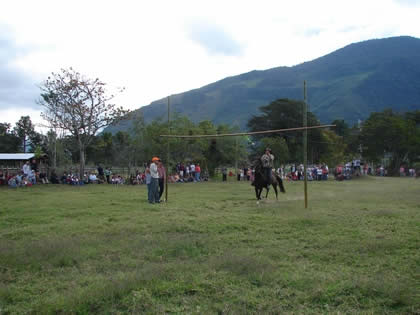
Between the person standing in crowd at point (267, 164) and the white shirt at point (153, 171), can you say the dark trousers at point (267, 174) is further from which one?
the white shirt at point (153, 171)

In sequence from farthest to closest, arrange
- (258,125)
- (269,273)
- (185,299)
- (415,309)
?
(258,125), (269,273), (185,299), (415,309)

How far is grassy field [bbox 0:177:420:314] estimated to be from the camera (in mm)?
4809

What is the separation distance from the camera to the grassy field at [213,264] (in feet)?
15.8

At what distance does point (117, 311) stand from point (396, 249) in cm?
492

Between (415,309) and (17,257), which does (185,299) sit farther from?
(17,257)

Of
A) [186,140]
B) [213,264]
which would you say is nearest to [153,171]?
[213,264]

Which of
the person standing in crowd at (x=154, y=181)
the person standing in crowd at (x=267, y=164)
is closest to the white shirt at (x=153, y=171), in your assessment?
the person standing in crowd at (x=154, y=181)

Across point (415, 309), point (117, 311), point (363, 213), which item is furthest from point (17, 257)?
point (363, 213)

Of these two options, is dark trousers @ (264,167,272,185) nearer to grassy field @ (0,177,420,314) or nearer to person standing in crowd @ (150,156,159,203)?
person standing in crowd @ (150,156,159,203)

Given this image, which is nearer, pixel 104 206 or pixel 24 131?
pixel 104 206

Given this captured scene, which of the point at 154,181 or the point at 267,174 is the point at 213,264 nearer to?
the point at 154,181

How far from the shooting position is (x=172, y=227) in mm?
9414

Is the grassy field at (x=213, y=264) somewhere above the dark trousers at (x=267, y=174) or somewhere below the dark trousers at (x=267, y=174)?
below

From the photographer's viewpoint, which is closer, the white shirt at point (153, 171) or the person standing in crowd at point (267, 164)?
the white shirt at point (153, 171)
